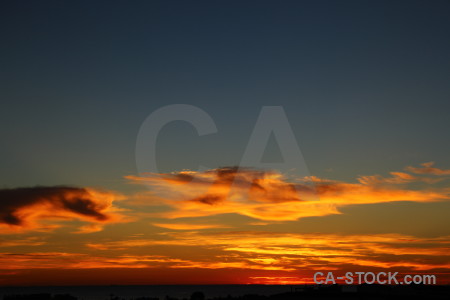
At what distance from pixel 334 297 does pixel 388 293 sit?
28.1ft

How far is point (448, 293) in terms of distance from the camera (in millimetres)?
58000

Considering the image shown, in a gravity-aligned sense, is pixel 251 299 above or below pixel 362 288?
below

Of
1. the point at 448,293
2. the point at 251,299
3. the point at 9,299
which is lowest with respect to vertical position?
the point at 9,299

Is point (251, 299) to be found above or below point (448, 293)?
below

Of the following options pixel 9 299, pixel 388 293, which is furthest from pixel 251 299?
pixel 9 299

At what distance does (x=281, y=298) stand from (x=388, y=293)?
43.0ft

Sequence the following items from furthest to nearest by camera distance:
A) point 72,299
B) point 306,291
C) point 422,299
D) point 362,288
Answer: point 362,288 < point 306,291 < point 72,299 < point 422,299

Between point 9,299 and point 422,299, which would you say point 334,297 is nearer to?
point 422,299

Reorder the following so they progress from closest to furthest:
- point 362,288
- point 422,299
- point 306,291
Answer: point 422,299 < point 306,291 < point 362,288

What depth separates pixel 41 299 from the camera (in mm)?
53812

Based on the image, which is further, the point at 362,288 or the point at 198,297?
the point at 362,288

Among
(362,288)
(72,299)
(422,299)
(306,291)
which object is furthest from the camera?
(362,288)

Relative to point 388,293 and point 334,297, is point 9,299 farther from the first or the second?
point 388,293

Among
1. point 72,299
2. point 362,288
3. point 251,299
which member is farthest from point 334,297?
point 72,299
